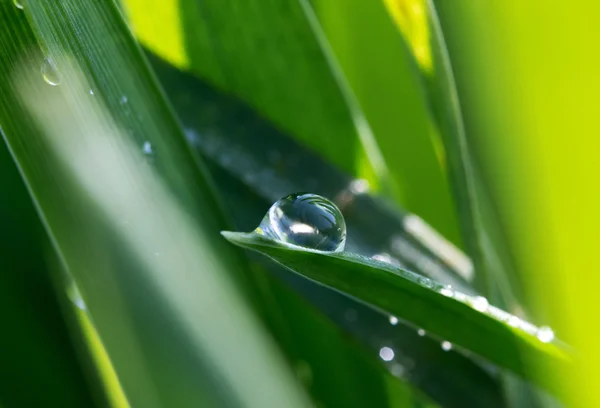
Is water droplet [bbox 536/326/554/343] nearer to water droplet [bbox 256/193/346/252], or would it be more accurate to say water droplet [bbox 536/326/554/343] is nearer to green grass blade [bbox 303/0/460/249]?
water droplet [bbox 256/193/346/252]

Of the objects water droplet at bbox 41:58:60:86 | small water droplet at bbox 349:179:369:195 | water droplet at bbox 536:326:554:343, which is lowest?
water droplet at bbox 536:326:554:343

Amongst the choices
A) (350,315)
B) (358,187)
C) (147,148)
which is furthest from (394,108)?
(147,148)

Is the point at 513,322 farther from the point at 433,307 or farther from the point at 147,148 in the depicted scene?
the point at 147,148

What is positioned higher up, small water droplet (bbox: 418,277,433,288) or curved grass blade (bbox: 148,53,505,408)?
curved grass blade (bbox: 148,53,505,408)

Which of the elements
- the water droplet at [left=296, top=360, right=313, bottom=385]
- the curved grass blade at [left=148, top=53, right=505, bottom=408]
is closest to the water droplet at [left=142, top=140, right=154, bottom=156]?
the curved grass blade at [left=148, top=53, right=505, bottom=408]

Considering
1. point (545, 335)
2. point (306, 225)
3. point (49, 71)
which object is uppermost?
point (49, 71)

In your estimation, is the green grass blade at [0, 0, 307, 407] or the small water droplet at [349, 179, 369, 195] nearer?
the green grass blade at [0, 0, 307, 407]
